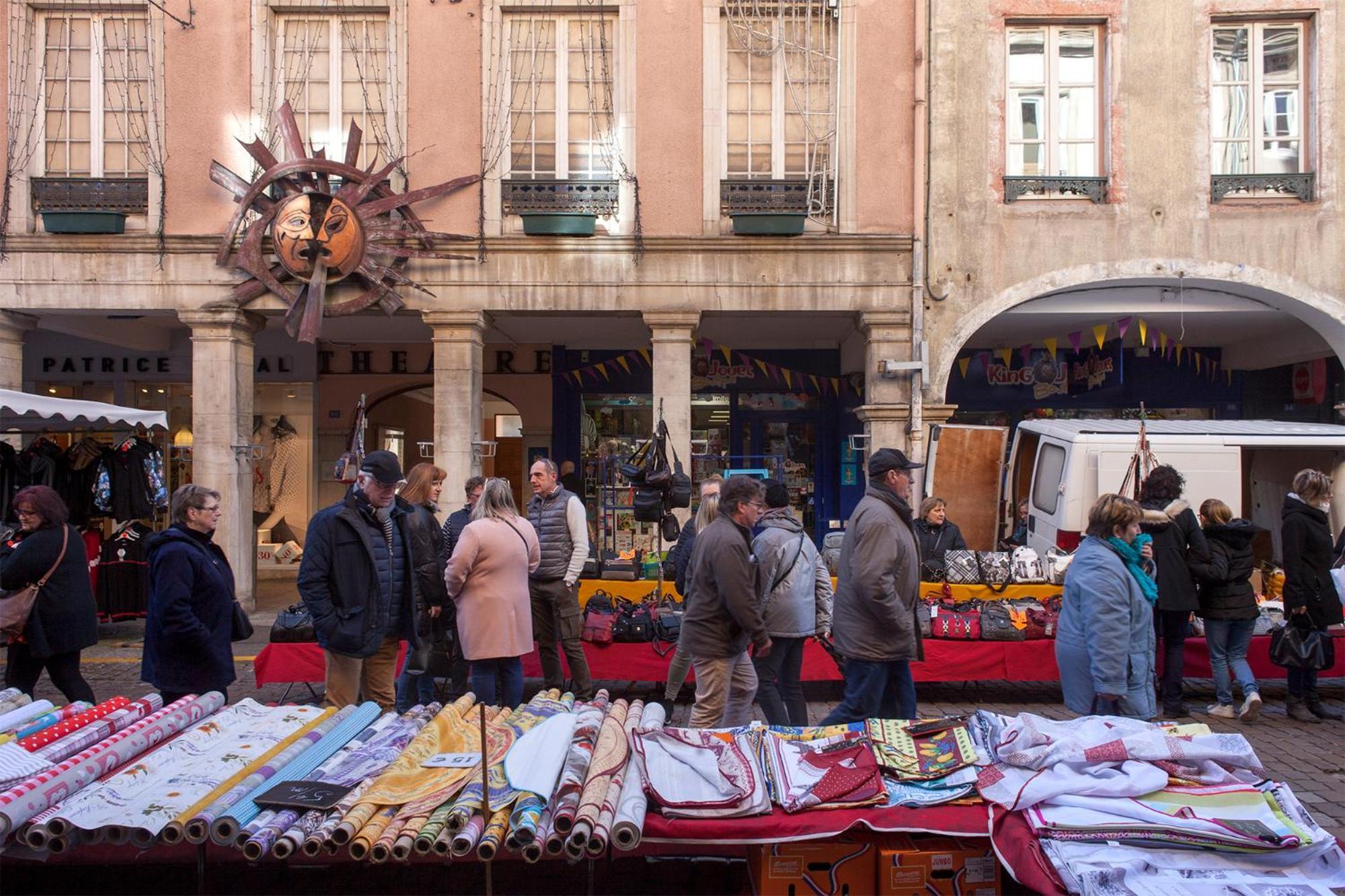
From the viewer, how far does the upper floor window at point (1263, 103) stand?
11.2 m

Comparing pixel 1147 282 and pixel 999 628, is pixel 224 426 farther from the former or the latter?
pixel 1147 282

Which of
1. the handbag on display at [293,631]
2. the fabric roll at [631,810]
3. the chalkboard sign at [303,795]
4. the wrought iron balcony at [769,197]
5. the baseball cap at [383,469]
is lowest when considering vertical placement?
the handbag on display at [293,631]

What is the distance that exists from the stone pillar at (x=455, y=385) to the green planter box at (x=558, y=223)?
1.26 m

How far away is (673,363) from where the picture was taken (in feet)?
37.2

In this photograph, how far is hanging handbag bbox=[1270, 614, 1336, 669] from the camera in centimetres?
679

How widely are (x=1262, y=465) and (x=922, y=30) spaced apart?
6.60 meters

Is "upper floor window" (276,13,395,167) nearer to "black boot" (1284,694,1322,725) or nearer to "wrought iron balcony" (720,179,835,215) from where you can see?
"wrought iron balcony" (720,179,835,215)

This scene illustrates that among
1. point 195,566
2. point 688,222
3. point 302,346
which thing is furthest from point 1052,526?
point 302,346

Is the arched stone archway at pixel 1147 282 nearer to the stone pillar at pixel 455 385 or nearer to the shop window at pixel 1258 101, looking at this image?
the shop window at pixel 1258 101

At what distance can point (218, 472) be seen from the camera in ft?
36.9

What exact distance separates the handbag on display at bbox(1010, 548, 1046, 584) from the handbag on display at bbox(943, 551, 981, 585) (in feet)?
1.11

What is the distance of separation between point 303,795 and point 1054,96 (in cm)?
1146

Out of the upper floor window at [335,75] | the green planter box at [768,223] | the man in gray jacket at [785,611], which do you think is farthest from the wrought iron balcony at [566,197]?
the man in gray jacket at [785,611]

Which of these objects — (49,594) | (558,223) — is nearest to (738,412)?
(558,223)
